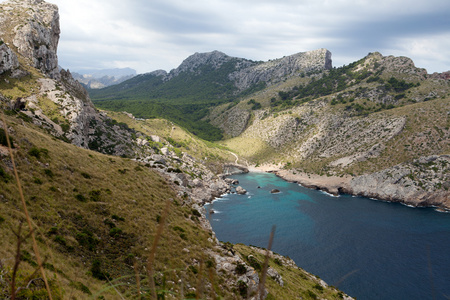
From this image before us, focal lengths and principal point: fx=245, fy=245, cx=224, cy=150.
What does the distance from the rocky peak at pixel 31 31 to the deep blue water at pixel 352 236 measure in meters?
78.6

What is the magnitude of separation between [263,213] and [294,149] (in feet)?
284

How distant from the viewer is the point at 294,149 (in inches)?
6841

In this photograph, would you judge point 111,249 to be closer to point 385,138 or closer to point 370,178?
point 370,178

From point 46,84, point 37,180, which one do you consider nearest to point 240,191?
point 46,84

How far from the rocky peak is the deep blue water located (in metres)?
78.6

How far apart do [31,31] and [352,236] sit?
5169 inches

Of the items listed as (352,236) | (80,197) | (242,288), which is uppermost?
(80,197)

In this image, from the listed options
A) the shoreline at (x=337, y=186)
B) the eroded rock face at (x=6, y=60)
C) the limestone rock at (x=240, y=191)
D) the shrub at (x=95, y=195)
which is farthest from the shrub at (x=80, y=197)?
the shoreline at (x=337, y=186)

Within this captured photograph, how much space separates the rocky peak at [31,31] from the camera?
269 ft

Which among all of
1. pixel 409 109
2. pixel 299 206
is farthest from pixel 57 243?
pixel 409 109

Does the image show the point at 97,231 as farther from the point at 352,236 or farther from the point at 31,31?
the point at 31,31

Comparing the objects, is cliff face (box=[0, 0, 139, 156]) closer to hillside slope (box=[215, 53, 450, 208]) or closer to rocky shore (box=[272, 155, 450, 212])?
hillside slope (box=[215, 53, 450, 208])

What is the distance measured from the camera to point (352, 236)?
3253 inches

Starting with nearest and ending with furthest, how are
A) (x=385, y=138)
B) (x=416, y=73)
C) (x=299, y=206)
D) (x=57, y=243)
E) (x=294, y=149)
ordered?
(x=57, y=243)
(x=299, y=206)
(x=385, y=138)
(x=294, y=149)
(x=416, y=73)
